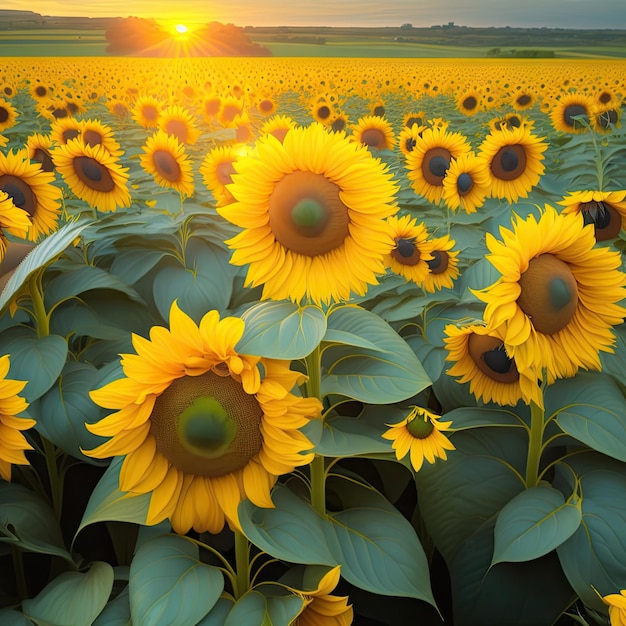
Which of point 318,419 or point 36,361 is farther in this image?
point 36,361

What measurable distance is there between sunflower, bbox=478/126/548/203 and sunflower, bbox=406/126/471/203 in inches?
6.3

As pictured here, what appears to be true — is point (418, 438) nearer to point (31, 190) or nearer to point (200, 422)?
point (200, 422)

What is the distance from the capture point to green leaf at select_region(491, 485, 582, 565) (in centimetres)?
92

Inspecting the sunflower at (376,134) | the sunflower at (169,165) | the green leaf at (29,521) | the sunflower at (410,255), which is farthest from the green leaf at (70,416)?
the sunflower at (376,134)

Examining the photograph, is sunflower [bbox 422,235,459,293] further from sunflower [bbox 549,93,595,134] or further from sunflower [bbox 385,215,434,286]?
sunflower [bbox 549,93,595,134]

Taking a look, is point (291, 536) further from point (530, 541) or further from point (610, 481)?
point (610, 481)

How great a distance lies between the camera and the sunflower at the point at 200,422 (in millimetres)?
716

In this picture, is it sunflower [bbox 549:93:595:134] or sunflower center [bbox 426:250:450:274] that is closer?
sunflower center [bbox 426:250:450:274]

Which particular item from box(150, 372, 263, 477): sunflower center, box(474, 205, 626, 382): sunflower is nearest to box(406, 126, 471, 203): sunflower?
box(474, 205, 626, 382): sunflower

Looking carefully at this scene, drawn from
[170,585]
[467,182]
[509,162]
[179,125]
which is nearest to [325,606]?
[170,585]

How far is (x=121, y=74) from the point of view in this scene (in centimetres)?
1022

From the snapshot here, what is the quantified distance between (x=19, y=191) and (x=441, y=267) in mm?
1250

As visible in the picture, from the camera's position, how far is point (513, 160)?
2.12m

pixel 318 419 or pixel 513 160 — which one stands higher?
pixel 513 160
